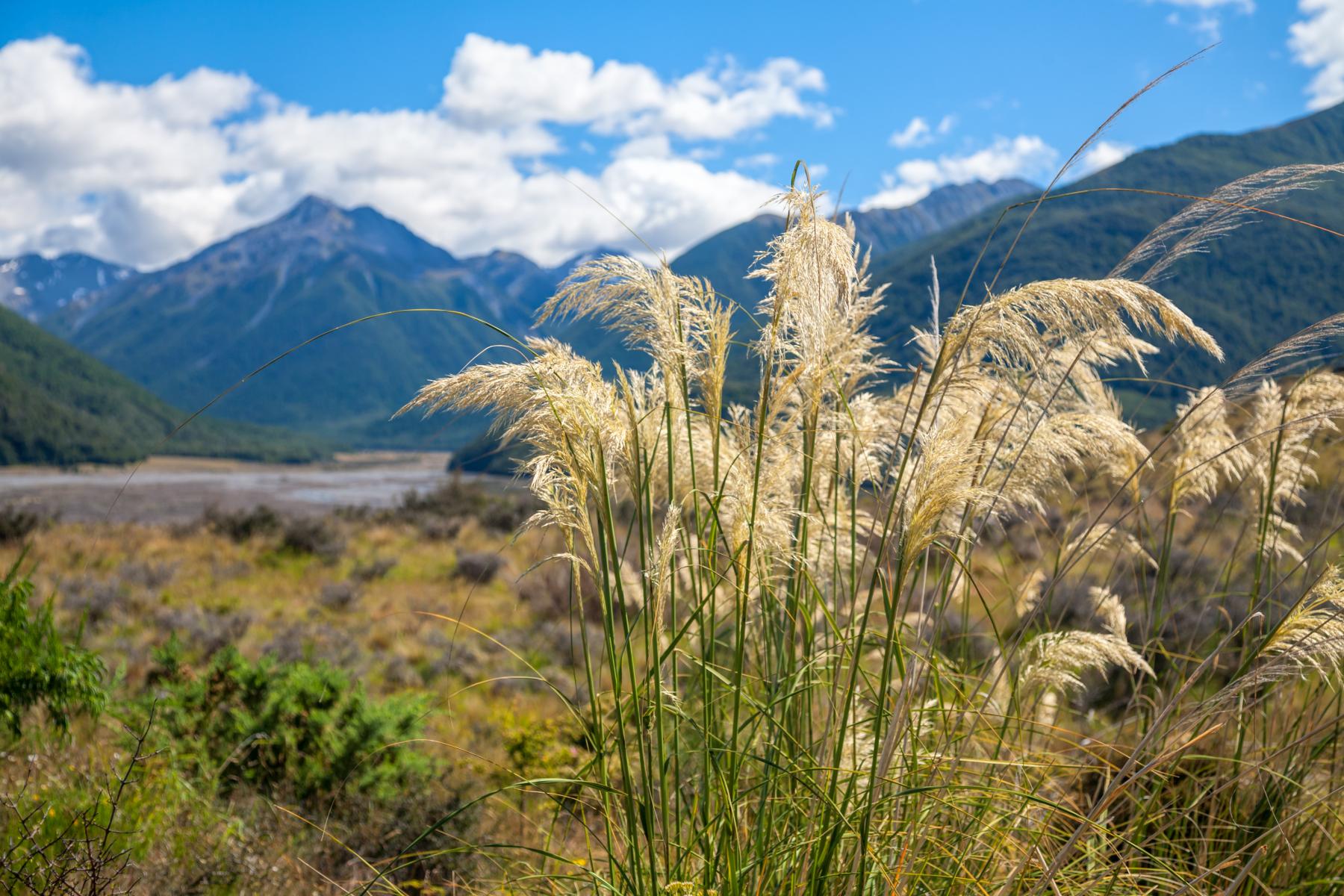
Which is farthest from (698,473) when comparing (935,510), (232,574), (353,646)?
(232,574)

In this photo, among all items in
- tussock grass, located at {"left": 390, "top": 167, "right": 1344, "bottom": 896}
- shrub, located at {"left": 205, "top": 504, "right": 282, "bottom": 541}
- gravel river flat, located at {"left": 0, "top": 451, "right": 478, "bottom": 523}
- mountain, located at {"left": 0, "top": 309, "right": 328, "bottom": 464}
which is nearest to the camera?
tussock grass, located at {"left": 390, "top": 167, "right": 1344, "bottom": 896}

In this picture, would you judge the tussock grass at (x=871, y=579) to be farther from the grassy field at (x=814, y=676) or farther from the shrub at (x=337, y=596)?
the shrub at (x=337, y=596)

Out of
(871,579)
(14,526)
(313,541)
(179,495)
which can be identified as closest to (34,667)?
(871,579)

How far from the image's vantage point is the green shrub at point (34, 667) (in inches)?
123

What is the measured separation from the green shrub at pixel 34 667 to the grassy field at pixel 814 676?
0.02 m

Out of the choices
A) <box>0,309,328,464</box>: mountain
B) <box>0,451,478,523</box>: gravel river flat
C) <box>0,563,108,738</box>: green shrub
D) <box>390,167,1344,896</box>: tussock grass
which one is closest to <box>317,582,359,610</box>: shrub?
<box>0,451,478,523</box>: gravel river flat

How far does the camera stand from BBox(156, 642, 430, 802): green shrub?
4188 millimetres

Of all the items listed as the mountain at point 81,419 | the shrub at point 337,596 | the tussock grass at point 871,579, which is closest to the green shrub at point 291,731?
the tussock grass at point 871,579

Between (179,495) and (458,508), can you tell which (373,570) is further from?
(179,495)

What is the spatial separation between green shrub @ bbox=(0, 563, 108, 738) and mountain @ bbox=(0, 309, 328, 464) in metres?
73.9

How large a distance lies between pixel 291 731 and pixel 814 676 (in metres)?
Result: 3.28

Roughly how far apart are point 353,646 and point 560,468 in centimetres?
651

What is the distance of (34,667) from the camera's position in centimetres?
318

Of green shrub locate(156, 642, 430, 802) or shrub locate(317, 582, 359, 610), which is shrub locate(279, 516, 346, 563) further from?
green shrub locate(156, 642, 430, 802)
